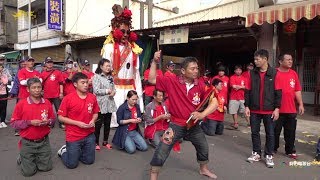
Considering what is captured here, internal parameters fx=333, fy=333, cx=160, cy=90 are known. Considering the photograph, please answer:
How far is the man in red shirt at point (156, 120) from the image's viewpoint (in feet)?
20.8

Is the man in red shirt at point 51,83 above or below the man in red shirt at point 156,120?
above

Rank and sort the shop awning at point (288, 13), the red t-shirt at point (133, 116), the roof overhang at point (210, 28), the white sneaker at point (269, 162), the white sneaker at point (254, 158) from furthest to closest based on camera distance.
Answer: the roof overhang at point (210, 28) → the shop awning at point (288, 13) → the red t-shirt at point (133, 116) → the white sneaker at point (254, 158) → the white sneaker at point (269, 162)

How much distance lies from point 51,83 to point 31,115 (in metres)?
3.75

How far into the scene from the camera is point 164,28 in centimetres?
1064

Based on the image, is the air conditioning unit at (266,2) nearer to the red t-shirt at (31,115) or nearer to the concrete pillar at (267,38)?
the concrete pillar at (267,38)

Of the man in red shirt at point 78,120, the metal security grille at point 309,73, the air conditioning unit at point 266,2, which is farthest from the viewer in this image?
the metal security grille at point 309,73

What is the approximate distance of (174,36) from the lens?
10.5 metres

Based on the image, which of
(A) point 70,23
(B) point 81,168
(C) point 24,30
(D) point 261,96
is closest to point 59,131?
(B) point 81,168

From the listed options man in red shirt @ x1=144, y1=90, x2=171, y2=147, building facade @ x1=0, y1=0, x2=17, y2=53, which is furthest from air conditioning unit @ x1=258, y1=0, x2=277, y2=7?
building facade @ x1=0, y1=0, x2=17, y2=53

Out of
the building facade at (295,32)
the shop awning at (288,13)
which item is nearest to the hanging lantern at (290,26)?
the building facade at (295,32)

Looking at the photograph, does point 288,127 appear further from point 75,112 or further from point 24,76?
point 24,76

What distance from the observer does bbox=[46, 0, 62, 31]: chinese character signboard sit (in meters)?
18.4

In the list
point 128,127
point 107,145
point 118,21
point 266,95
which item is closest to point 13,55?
point 118,21

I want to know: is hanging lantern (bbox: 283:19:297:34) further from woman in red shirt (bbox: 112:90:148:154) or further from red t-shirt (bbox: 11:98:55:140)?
red t-shirt (bbox: 11:98:55:140)
